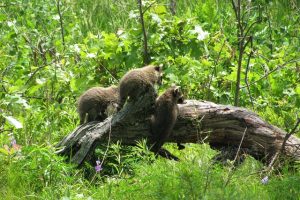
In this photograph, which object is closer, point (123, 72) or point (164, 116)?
point (164, 116)

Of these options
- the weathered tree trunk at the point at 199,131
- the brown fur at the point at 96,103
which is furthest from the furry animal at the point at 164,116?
the brown fur at the point at 96,103

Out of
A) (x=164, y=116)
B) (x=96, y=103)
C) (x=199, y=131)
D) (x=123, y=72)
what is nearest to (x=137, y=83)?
(x=96, y=103)

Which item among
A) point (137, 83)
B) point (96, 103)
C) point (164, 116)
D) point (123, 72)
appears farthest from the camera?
point (123, 72)

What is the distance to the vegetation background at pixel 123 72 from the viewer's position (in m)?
5.79

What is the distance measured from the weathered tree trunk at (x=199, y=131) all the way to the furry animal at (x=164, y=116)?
88mm

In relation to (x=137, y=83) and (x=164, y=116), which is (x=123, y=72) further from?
(x=164, y=116)

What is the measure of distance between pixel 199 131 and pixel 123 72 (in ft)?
7.08

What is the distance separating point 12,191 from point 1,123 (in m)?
2.03

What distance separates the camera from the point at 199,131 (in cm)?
639

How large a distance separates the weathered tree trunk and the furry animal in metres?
0.09

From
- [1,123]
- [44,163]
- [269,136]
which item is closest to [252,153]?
[269,136]

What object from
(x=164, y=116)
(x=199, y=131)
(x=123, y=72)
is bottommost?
(x=199, y=131)

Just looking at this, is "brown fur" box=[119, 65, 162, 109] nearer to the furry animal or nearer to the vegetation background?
the furry animal

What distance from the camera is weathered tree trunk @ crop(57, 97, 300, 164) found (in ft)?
20.6
